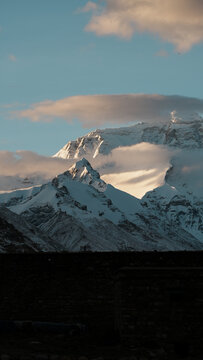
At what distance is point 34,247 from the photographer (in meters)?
154
